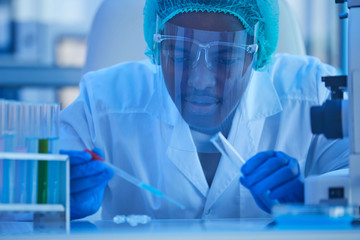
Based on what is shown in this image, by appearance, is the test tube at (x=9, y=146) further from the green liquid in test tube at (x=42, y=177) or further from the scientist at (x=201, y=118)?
the scientist at (x=201, y=118)

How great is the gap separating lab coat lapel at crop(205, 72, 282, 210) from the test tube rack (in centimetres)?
55

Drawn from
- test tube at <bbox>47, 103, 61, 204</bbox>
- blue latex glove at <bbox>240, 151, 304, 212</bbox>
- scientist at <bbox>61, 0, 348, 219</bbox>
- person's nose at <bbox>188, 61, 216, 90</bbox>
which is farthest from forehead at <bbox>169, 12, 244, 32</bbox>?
test tube at <bbox>47, 103, 61, 204</bbox>

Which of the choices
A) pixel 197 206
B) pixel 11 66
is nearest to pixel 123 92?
pixel 197 206

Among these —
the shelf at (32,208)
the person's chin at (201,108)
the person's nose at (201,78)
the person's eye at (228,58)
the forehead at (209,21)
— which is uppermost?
the forehead at (209,21)

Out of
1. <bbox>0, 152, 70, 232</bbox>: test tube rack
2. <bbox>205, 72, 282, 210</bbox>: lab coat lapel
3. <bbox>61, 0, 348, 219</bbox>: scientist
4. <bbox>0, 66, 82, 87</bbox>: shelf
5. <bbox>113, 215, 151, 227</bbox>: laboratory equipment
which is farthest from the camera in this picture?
<bbox>0, 66, 82, 87</bbox>: shelf

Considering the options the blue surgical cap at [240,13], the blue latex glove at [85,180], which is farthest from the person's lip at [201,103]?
the blue latex glove at [85,180]

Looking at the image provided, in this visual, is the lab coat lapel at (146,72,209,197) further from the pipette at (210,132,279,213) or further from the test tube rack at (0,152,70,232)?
the test tube rack at (0,152,70,232)

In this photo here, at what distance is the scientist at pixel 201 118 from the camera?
133 centimetres

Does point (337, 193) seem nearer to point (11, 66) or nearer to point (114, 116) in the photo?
point (114, 116)

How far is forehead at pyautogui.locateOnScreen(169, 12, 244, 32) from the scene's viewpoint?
1.36 meters

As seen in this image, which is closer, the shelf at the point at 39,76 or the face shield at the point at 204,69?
the face shield at the point at 204,69

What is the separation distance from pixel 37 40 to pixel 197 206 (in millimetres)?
2345

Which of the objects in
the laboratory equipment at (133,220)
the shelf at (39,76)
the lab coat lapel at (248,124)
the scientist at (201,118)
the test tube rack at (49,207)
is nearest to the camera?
the test tube rack at (49,207)

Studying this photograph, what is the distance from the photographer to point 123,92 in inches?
67.0
